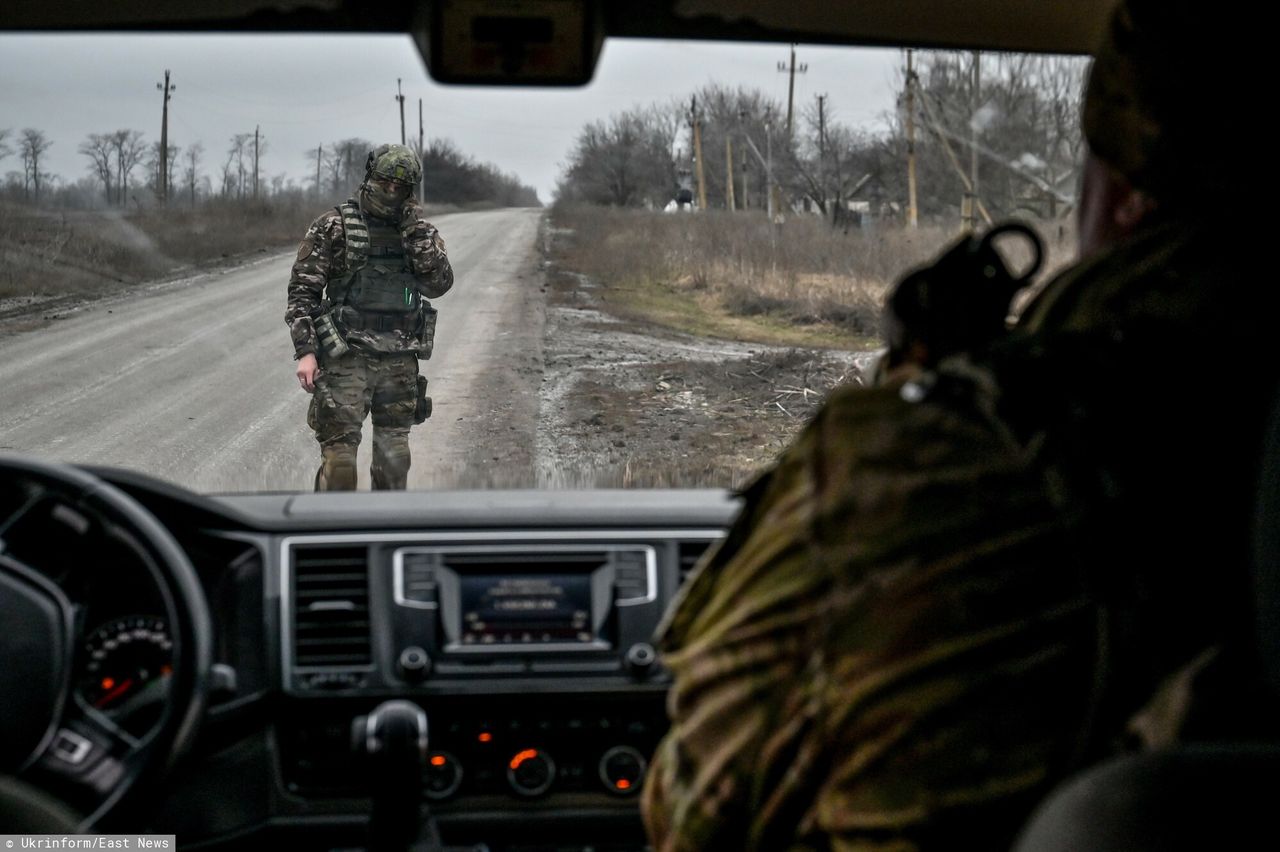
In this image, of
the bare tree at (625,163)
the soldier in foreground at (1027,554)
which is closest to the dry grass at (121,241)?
A: the bare tree at (625,163)

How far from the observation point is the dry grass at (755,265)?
4.97m

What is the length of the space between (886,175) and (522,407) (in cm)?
473

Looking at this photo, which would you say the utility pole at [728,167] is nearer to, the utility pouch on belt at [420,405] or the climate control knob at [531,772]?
the climate control knob at [531,772]

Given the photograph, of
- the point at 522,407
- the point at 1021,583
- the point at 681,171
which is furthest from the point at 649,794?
the point at 522,407

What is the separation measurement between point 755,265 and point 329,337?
2.14 m

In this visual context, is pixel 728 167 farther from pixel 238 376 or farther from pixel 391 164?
pixel 238 376

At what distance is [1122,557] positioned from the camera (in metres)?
1.36

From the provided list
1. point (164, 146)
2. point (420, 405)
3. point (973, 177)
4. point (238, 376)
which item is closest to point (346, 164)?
point (164, 146)

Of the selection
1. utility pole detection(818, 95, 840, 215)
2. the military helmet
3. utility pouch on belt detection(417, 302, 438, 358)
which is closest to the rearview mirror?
utility pole detection(818, 95, 840, 215)

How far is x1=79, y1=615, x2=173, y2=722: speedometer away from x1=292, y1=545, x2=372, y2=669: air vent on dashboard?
1.21 feet

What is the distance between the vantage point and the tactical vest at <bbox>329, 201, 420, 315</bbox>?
20.5 ft

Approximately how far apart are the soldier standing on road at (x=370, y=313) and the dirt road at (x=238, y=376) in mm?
164

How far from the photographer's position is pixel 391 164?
20.3ft

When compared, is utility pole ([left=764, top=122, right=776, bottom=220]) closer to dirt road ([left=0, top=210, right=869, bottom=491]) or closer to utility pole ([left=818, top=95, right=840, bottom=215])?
utility pole ([left=818, top=95, right=840, bottom=215])
